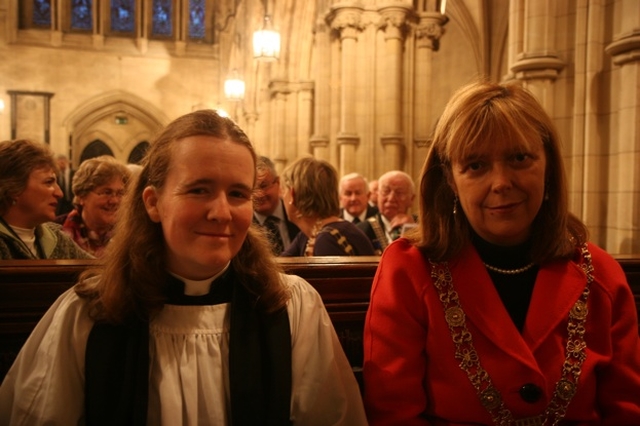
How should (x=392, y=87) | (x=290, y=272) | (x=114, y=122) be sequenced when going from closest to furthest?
(x=290, y=272) → (x=392, y=87) → (x=114, y=122)

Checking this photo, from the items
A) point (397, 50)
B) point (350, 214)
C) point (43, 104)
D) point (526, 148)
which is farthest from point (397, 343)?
point (43, 104)

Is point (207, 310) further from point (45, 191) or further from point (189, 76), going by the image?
point (189, 76)

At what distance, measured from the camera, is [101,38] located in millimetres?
22125

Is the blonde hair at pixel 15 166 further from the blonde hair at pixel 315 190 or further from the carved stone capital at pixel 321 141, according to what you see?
the carved stone capital at pixel 321 141

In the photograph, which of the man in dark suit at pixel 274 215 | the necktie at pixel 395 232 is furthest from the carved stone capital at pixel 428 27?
the man in dark suit at pixel 274 215

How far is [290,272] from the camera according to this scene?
6.55 feet

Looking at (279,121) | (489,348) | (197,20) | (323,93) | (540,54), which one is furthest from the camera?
(197,20)

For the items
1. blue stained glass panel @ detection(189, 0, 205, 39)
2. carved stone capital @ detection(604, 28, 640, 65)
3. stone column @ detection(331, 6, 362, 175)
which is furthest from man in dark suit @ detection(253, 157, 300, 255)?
blue stained glass panel @ detection(189, 0, 205, 39)

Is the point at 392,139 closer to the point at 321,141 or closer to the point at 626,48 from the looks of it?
the point at 321,141

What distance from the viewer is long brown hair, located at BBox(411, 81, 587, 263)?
157 centimetres

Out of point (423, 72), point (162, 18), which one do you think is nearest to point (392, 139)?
point (423, 72)

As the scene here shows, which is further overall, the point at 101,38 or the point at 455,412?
the point at 101,38

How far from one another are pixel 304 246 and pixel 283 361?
6.06ft

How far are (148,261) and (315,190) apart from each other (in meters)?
1.62
